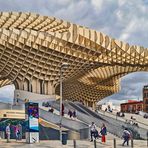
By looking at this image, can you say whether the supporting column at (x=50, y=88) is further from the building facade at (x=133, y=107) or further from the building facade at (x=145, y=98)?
the building facade at (x=133, y=107)

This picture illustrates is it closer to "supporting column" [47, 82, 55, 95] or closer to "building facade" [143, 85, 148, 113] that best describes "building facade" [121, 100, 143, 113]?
Answer: "building facade" [143, 85, 148, 113]

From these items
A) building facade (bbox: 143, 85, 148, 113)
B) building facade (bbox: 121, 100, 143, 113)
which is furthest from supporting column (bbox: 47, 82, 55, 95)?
building facade (bbox: 121, 100, 143, 113)

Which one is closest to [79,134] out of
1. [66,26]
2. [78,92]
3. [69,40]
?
[69,40]

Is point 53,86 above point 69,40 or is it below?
below

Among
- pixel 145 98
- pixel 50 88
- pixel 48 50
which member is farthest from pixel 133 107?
pixel 48 50

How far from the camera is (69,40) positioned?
196 feet

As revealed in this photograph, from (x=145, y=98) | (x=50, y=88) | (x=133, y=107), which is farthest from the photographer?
(x=133, y=107)

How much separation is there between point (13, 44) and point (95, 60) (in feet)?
49.2

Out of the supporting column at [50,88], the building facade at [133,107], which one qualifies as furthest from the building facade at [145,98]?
the supporting column at [50,88]

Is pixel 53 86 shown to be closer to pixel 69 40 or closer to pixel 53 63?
pixel 53 63

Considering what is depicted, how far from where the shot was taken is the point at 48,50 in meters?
61.9

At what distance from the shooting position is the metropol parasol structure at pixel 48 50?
58.9 metres

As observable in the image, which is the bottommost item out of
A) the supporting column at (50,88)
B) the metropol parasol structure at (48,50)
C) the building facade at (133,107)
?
the building facade at (133,107)

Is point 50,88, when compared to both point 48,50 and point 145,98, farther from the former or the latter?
point 145,98
